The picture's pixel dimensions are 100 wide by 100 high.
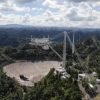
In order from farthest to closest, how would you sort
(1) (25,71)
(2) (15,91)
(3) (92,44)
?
(3) (92,44)
(1) (25,71)
(2) (15,91)

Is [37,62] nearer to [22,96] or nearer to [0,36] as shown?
Answer: [22,96]

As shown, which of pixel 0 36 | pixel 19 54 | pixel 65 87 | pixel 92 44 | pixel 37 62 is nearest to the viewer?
pixel 65 87

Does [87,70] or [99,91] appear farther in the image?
[87,70]

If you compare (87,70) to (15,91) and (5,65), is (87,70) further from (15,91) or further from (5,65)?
(5,65)

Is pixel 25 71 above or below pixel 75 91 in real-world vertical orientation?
below

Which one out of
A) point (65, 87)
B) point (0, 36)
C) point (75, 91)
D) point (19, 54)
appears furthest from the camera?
point (0, 36)

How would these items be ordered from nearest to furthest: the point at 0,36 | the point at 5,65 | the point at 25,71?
the point at 25,71, the point at 5,65, the point at 0,36

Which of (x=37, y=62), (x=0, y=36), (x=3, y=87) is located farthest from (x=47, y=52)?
(x=0, y=36)

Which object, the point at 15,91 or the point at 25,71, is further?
the point at 25,71

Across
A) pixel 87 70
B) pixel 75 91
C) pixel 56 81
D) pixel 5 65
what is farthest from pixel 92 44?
pixel 75 91
